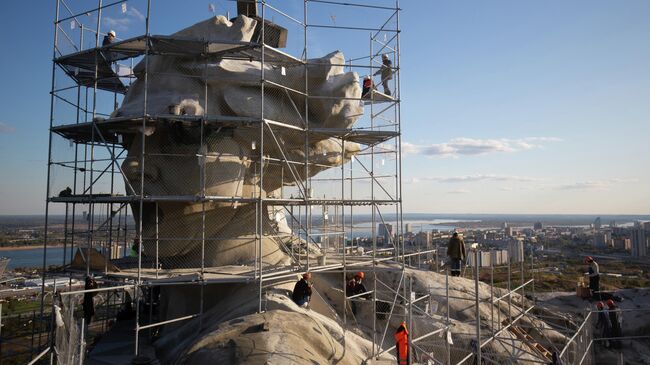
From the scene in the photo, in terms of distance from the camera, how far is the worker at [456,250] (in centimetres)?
1575

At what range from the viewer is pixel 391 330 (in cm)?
1493

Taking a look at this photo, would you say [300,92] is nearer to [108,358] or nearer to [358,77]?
[358,77]

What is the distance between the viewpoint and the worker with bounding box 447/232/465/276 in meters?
15.8

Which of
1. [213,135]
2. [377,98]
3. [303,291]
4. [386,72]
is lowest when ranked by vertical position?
[303,291]

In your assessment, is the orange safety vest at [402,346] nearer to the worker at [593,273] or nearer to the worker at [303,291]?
the worker at [303,291]

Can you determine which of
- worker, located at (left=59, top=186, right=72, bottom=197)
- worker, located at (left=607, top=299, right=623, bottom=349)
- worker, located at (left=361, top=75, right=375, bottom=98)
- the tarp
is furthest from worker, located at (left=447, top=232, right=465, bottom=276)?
worker, located at (left=59, top=186, right=72, bottom=197)

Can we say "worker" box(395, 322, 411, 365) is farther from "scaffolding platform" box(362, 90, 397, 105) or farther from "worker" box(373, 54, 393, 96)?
"worker" box(373, 54, 393, 96)

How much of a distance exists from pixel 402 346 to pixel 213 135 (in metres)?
8.79

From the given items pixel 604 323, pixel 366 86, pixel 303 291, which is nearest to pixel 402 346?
pixel 303 291

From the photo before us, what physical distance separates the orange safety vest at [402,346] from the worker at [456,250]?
6349 mm

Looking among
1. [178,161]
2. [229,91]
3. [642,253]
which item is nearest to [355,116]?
[229,91]

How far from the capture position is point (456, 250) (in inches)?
634

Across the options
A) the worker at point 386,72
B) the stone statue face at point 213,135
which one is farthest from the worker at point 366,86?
the stone statue face at point 213,135

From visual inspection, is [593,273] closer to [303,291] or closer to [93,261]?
[303,291]
